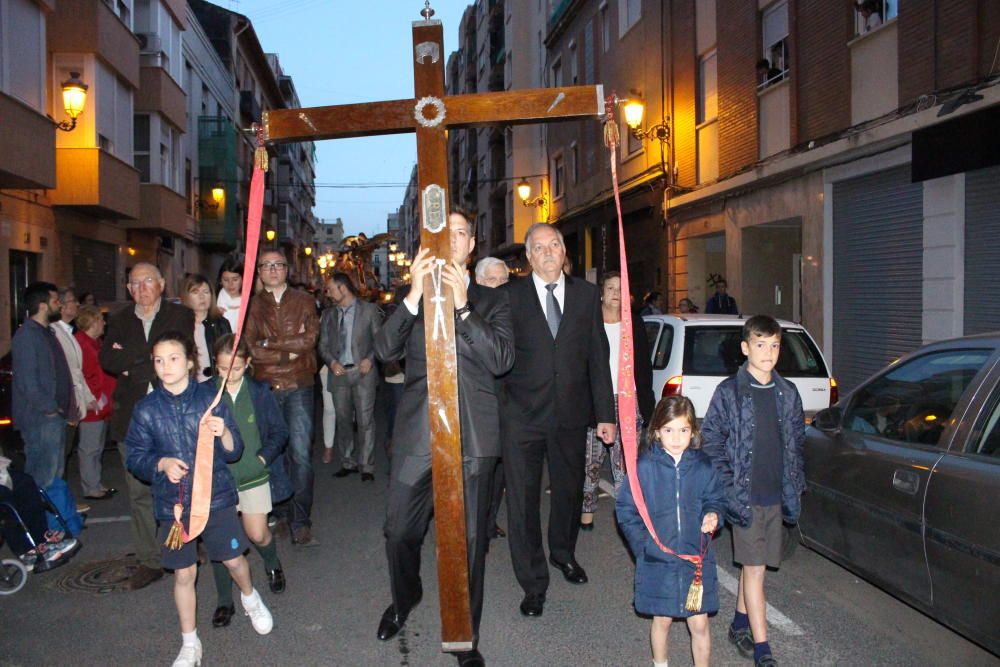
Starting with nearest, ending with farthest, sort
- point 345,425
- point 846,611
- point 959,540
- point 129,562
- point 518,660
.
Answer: point 959,540, point 518,660, point 846,611, point 129,562, point 345,425

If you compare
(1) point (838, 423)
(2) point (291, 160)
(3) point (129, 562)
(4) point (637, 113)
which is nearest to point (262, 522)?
(3) point (129, 562)

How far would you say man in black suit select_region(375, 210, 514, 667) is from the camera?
12.7 feet

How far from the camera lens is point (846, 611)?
480 centimetres

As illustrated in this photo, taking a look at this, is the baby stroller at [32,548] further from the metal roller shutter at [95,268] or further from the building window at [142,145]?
the building window at [142,145]

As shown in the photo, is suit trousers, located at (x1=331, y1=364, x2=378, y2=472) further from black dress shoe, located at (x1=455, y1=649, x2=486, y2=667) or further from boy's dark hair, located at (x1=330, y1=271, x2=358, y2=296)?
black dress shoe, located at (x1=455, y1=649, x2=486, y2=667)

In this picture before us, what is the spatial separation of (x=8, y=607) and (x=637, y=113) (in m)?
14.1

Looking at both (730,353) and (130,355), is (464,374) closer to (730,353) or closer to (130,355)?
(130,355)

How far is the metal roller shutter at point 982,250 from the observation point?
9.66 meters

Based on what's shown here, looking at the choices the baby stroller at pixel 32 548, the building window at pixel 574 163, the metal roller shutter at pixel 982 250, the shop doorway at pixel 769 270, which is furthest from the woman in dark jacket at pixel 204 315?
the building window at pixel 574 163

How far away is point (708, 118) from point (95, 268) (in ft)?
46.0

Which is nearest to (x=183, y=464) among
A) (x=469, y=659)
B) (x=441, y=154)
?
(x=469, y=659)

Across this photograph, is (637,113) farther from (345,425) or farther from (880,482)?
(880,482)

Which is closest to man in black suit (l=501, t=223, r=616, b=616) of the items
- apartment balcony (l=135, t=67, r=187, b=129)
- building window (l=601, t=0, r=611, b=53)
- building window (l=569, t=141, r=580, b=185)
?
building window (l=601, t=0, r=611, b=53)

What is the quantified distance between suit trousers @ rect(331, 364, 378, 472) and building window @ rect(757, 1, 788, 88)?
30.9 ft
